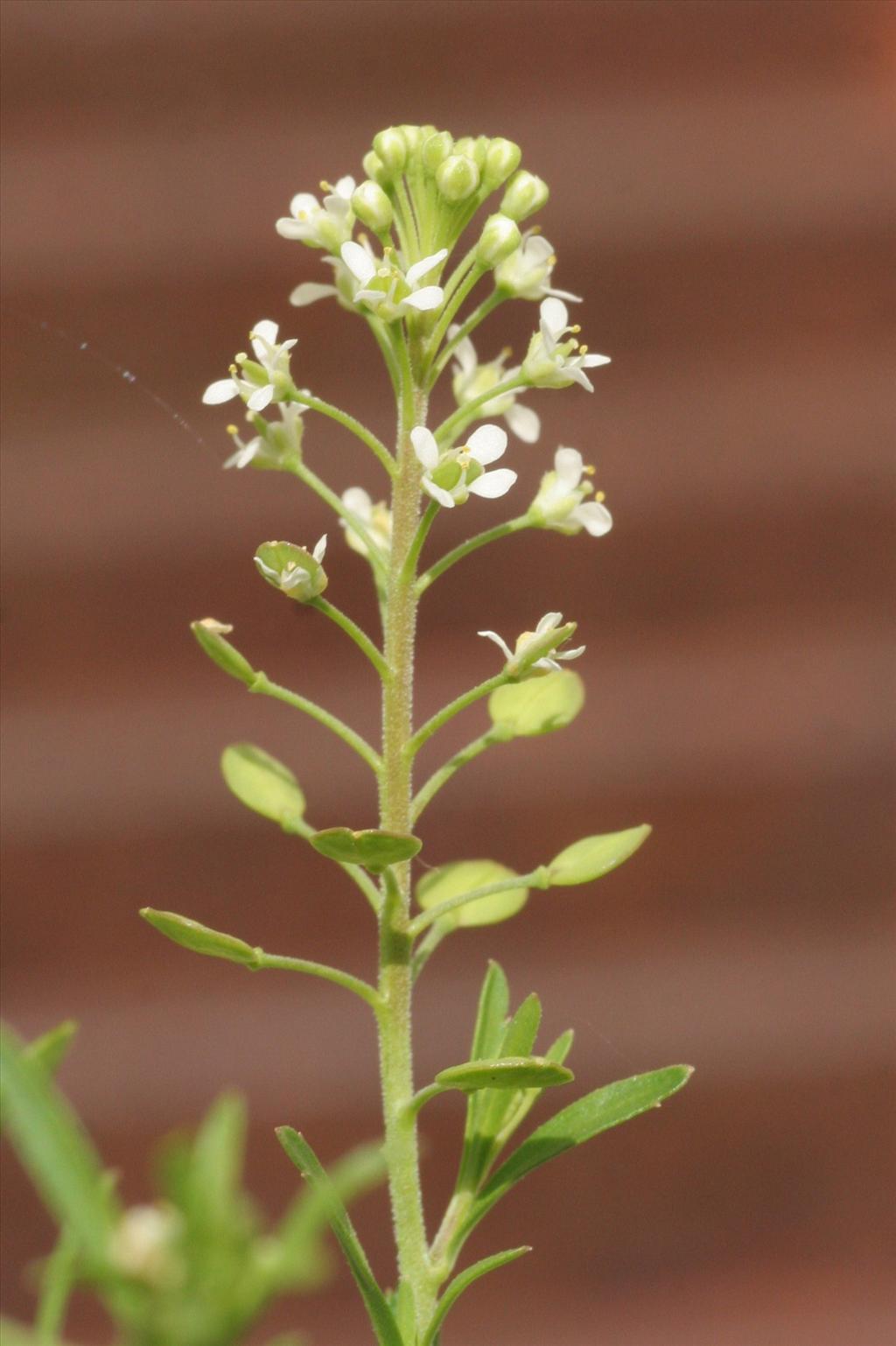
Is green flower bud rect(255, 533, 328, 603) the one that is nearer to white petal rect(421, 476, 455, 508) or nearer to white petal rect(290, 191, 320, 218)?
white petal rect(421, 476, 455, 508)

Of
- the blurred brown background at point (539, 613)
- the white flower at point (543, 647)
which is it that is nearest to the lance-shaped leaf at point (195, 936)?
the white flower at point (543, 647)

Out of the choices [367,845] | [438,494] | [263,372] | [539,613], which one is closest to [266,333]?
[263,372]

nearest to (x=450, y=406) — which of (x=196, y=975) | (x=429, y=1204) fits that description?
(x=196, y=975)

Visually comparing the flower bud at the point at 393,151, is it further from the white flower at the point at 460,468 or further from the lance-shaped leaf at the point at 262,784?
the lance-shaped leaf at the point at 262,784

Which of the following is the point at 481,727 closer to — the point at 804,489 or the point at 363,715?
the point at 363,715

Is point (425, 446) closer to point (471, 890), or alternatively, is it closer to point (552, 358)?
Result: point (552, 358)

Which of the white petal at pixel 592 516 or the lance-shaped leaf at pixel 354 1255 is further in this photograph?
the white petal at pixel 592 516
